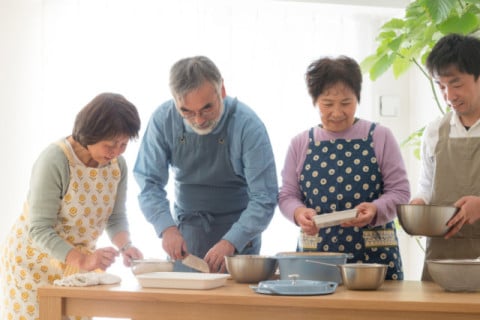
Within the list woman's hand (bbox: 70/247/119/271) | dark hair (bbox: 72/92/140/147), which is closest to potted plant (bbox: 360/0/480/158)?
dark hair (bbox: 72/92/140/147)

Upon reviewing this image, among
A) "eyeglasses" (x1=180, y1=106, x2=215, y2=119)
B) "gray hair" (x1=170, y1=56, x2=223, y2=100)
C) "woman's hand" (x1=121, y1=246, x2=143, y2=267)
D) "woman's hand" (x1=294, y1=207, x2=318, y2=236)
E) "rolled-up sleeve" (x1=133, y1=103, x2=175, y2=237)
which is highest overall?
"gray hair" (x1=170, y1=56, x2=223, y2=100)

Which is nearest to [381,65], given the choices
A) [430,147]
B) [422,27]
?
[422,27]

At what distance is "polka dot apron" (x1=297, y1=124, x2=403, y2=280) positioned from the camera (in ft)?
7.20

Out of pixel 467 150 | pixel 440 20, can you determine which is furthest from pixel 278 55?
pixel 467 150

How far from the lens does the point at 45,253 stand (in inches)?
83.5

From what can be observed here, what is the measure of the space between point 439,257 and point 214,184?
2.53 ft

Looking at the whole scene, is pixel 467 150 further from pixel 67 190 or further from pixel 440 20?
pixel 67 190

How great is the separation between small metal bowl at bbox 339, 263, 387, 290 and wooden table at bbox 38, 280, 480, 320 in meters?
0.03

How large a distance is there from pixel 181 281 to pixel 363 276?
45cm

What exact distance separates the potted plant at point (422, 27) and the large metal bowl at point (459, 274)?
1.03 metres

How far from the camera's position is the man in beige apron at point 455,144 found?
210cm

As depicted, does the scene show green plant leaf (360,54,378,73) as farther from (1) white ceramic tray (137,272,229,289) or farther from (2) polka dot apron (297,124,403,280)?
(1) white ceramic tray (137,272,229,289)

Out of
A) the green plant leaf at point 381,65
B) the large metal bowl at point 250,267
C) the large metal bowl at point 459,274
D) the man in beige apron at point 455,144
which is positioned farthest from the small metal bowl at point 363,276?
the green plant leaf at point 381,65

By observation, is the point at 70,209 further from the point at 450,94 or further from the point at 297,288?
the point at 450,94
